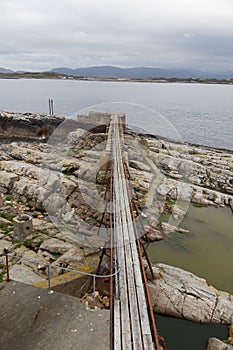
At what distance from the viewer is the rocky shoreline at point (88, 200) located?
14.5 metres

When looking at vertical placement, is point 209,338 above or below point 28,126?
below

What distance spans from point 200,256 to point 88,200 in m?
10.3

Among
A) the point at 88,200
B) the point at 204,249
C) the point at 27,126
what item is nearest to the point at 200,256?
the point at 204,249

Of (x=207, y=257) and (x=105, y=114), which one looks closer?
(x=207, y=257)

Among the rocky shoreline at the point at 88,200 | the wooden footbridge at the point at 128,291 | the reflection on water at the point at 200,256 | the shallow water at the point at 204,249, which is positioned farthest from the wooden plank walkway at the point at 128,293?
the shallow water at the point at 204,249

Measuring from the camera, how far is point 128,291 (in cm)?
1155

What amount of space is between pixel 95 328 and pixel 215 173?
30.3m

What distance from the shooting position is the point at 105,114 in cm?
5253

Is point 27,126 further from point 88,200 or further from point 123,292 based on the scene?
point 123,292

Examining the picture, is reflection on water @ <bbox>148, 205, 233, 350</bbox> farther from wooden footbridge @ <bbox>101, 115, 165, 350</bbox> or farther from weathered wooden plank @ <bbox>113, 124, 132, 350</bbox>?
weathered wooden plank @ <bbox>113, 124, 132, 350</bbox>

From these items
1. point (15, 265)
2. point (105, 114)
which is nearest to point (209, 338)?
point (15, 265)

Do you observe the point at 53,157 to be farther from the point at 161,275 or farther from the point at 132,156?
the point at 161,275

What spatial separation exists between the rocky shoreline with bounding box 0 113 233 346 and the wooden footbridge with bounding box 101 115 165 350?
71.9 inches

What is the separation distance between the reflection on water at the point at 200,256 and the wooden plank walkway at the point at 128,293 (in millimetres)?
3022
